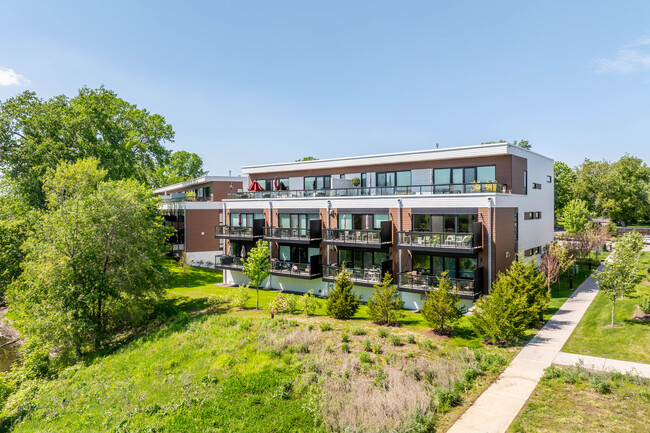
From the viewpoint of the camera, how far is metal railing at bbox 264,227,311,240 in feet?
93.7

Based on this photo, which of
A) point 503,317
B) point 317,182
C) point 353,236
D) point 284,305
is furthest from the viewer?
point 317,182

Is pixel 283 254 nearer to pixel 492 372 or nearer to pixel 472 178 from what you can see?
pixel 472 178

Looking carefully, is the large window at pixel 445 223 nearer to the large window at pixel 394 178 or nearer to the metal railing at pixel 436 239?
the metal railing at pixel 436 239

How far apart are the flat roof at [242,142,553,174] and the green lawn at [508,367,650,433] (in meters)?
13.9

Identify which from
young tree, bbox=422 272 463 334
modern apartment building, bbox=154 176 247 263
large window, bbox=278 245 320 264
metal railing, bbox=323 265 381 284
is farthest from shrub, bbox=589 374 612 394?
modern apartment building, bbox=154 176 247 263

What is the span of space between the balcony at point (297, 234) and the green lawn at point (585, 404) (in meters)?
17.5

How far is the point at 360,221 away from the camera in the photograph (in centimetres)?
2683

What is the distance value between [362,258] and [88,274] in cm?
1763

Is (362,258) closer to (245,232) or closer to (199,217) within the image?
(245,232)

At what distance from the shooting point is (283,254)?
101 feet

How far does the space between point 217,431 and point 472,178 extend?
67.3 feet

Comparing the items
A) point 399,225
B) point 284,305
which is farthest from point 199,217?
point 399,225

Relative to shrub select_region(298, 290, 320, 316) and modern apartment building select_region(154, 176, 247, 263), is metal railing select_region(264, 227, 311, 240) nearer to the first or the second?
shrub select_region(298, 290, 320, 316)

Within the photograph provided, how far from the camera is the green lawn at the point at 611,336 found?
15.5 metres
